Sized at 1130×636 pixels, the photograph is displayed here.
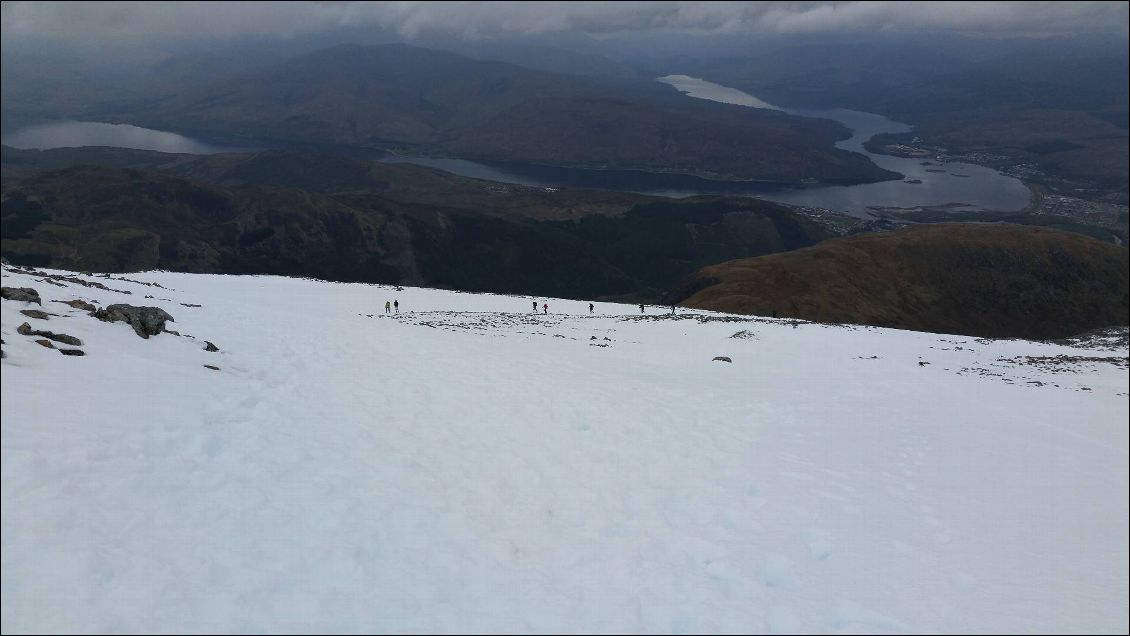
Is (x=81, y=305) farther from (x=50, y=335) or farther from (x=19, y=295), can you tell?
(x=50, y=335)

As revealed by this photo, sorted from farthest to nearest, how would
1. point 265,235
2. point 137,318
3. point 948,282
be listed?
point 265,235 → point 948,282 → point 137,318

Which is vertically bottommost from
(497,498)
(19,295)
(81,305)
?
(497,498)

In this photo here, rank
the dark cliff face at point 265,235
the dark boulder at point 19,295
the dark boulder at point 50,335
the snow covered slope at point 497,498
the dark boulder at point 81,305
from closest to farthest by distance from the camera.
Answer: the snow covered slope at point 497,498
the dark boulder at point 50,335
the dark boulder at point 19,295
the dark boulder at point 81,305
the dark cliff face at point 265,235

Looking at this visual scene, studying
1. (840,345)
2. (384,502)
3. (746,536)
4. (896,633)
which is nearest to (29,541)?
(384,502)

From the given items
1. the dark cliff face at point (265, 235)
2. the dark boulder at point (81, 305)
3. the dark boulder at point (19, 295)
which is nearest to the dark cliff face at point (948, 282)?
the dark cliff face at point (265, 235)

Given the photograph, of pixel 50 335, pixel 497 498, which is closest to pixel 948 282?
pixel 497 498

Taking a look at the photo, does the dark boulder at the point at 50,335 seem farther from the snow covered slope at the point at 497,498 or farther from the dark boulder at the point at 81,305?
the dark boulder at the point at 81,305
